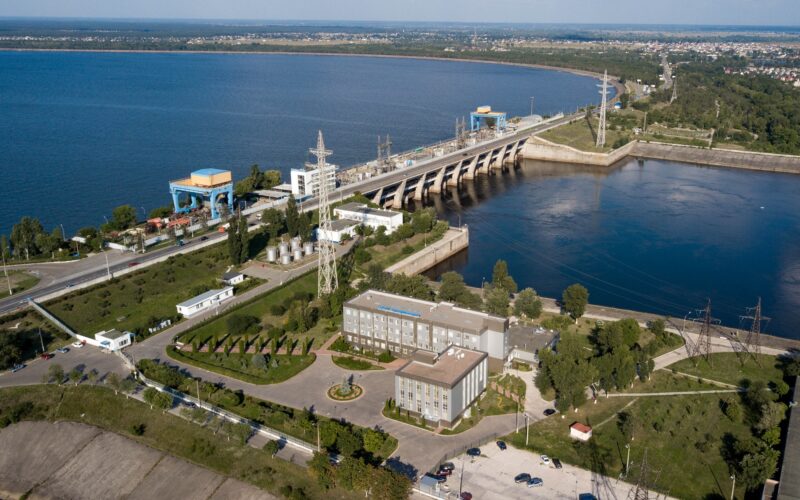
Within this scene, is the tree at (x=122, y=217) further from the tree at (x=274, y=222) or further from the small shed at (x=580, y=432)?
the small shed at (x=580, y=432)

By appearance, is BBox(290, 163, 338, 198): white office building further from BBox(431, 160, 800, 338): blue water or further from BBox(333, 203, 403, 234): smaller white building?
BBox(431, 160, 800, 338): blue water

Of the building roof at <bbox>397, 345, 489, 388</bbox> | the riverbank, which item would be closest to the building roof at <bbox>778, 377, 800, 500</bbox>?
the building roof at <bbox>397, 345, 489, 388</bbox>

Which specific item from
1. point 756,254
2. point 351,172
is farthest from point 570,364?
point 351,172

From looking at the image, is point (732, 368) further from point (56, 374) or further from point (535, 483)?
point (56, 374)

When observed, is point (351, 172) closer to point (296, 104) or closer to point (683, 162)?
point (683, 162)

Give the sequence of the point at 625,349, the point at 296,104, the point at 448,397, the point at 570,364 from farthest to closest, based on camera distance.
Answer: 1. the point at 296,104
2. the point at 625,349
3. the point at 570,364
4. the point at 448,397

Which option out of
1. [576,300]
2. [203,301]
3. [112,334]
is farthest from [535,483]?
[203,301]
